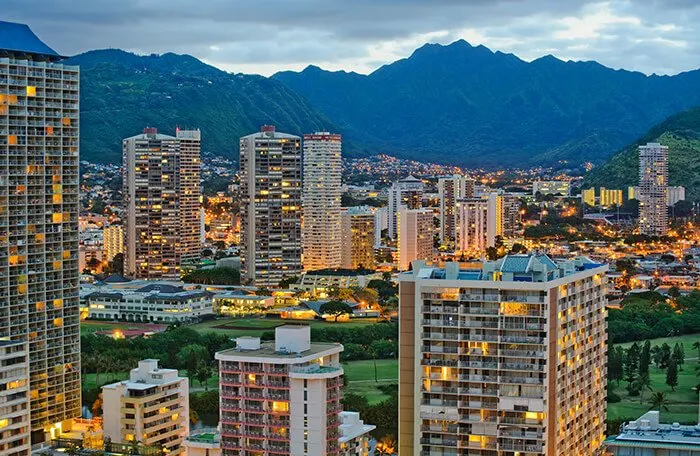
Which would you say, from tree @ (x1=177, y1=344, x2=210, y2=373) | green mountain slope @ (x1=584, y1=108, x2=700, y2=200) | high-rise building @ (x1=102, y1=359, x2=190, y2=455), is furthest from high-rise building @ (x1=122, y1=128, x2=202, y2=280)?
green mountain slope @ (x1=584, y1=108, x2=700, y2=200)

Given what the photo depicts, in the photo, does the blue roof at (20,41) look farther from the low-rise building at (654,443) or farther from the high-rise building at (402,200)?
the high-rise building at (402,200)

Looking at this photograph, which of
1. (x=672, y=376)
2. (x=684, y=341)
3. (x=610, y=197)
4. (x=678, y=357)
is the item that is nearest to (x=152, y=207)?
(x=684, y=341)

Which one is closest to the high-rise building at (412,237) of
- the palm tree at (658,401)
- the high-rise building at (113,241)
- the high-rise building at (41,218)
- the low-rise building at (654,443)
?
the high-rise building at (113,241)

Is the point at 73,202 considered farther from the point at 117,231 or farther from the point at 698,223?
the point at 698,223

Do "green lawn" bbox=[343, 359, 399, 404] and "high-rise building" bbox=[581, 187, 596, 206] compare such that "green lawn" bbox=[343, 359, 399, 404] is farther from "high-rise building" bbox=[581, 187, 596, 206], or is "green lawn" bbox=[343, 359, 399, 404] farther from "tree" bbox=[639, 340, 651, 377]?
"high-rise building" bbox=[581, 187, 596, 206]

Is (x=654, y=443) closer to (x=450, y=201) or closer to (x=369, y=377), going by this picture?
(x=369, y=377)

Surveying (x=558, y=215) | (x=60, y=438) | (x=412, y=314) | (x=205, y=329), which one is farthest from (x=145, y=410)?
(x=558, y=215)

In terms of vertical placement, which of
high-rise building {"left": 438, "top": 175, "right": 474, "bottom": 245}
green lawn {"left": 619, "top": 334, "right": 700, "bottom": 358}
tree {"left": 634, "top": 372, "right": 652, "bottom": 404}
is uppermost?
high-rise building {"left": 438, "top": 175, "right": 474, "bottom": 245}
